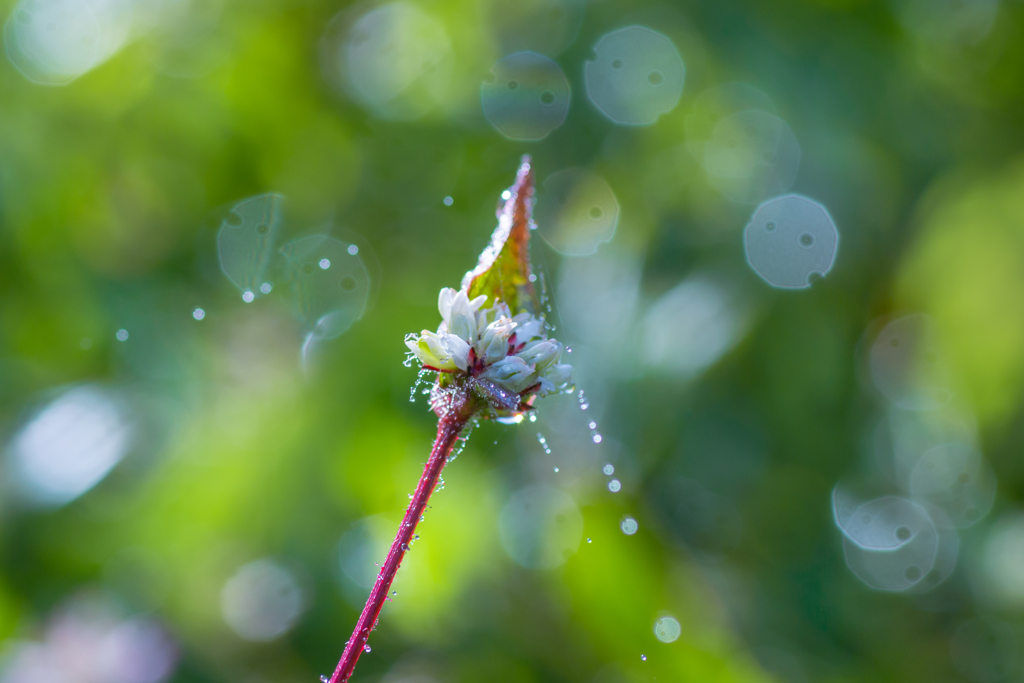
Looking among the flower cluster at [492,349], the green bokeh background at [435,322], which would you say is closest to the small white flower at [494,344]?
the flower cluster at [492,349]

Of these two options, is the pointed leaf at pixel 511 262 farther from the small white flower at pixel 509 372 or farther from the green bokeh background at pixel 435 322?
the green bokeh background at pixel 435 322

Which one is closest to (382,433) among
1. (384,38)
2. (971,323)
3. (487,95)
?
(487,95)

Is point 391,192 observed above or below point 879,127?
below

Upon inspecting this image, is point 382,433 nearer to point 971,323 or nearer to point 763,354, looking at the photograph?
point 763,354

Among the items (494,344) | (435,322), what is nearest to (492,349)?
(494,344)

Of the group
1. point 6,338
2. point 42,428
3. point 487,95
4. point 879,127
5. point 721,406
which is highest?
point 879,127

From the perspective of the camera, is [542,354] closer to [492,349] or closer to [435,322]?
[492,349]

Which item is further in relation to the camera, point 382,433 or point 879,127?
point 879,127

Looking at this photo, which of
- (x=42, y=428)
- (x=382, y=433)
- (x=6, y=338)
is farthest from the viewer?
(x=6, y=338)
